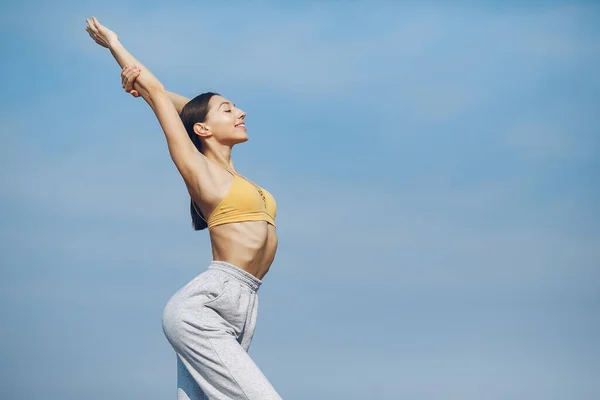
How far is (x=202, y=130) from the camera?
7.41 meters

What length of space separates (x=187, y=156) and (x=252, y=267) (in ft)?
3.07

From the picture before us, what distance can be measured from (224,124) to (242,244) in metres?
1.10

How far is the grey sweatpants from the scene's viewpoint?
6344 millimetres

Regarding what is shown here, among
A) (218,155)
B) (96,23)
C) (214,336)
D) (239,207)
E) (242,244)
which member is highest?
(96,23)

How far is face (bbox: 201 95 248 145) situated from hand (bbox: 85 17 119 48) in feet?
3.02

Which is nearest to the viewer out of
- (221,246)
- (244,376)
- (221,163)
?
(244,376)

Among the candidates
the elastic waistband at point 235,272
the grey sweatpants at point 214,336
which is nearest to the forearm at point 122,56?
the elastic waistband at point 235,272

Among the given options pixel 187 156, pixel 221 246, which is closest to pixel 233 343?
pixel 221 246

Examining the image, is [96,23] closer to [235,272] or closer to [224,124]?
[224,124]

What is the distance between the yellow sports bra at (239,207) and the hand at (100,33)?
152cm

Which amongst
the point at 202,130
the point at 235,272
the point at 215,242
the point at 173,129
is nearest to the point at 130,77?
the point at 173,129

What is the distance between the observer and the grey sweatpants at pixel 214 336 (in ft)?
20.8

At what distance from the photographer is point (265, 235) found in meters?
6.94

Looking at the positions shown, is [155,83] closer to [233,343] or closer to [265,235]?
[265,235]
